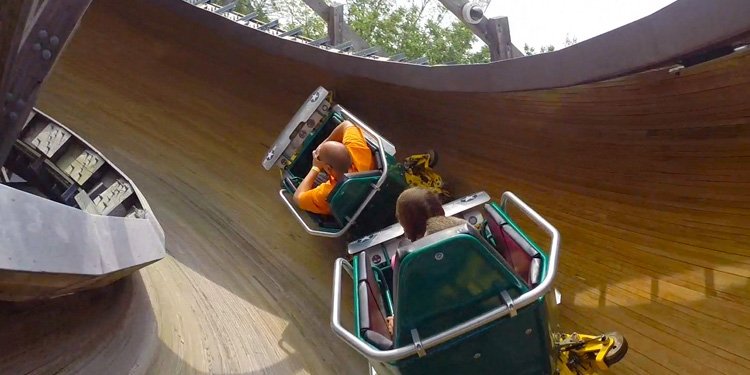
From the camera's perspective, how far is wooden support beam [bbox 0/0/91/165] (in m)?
2.85

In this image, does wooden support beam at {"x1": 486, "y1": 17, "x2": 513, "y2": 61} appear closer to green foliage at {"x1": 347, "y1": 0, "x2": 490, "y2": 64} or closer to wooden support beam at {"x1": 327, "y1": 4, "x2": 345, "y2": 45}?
wooden support beam at {"x1": 327, "y1": 4, "x2": 345, "y2": 45}

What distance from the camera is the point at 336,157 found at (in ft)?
11.5

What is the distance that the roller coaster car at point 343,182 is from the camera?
11.5 ft

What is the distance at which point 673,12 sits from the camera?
7.98ft

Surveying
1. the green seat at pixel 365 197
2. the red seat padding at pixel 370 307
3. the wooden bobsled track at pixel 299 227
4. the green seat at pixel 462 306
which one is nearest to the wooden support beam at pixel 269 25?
the wooden bobsled track at pixel 299 227

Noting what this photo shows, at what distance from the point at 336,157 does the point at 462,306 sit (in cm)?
164

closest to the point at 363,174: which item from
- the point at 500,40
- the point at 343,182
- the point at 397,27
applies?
the point at 343,182

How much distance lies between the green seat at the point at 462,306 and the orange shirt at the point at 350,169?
64.0 inches

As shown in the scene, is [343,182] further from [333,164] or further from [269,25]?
[269,25]

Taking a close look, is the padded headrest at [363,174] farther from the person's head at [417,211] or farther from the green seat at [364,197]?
the person's head at [417,211]

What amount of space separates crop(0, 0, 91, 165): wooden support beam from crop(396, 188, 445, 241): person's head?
186 cm

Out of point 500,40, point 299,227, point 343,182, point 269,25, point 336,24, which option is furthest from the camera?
point 336,24

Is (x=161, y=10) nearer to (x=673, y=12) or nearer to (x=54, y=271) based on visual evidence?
(x=54, y=271)

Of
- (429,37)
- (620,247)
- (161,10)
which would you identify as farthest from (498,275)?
(429,37)
